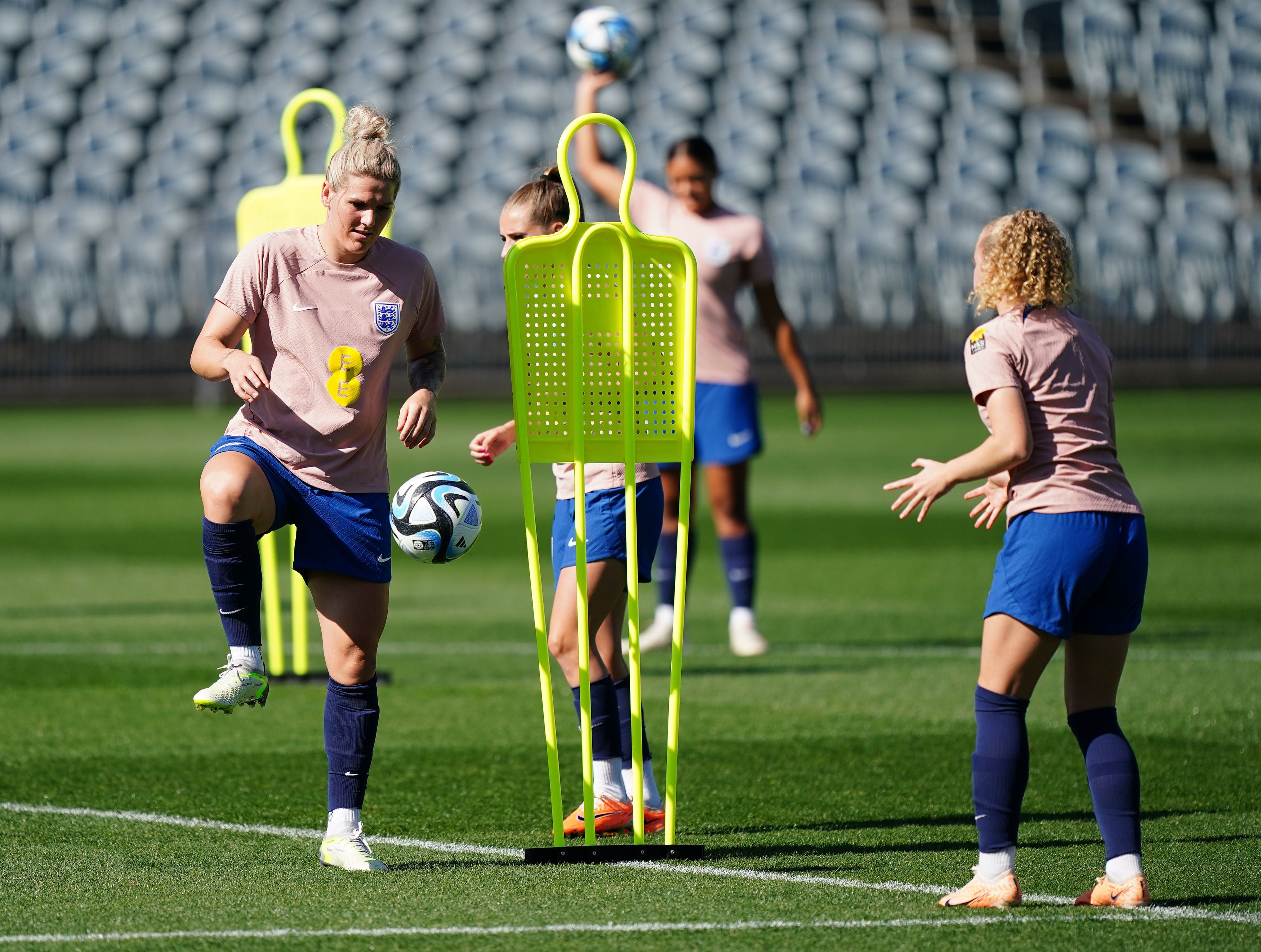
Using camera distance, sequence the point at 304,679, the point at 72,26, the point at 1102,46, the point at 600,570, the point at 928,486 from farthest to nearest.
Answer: the point at 72,26 → the point at 1102,46 → the point at 304,679 → the point at 600,570 → the point at 928,486

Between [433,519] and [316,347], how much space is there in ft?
1.94

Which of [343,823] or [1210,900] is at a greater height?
[343,823]

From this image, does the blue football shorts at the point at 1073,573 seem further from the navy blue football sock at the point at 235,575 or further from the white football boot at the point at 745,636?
the white football boot at the point at 745,636

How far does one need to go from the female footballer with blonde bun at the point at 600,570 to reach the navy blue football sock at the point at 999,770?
1.16 m

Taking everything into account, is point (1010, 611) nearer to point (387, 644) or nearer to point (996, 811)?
point (996, 811)

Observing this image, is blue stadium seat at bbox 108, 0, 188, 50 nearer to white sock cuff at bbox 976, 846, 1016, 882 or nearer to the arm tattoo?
the arm tattoo

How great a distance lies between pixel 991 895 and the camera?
13.4 feet

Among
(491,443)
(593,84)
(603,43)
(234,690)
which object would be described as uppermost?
(603,43)

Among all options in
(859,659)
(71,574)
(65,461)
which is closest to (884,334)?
(65,461)

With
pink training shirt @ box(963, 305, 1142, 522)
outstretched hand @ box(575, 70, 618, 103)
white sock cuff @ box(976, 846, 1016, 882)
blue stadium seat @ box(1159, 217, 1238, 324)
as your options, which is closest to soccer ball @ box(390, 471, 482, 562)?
pink training shirt @ box(963, 305, 1142, 522)

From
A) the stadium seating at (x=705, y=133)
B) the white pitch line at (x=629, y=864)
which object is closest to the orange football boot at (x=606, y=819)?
the white pitch line at (x=629, y=864)

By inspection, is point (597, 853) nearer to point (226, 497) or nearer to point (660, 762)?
point (226, 497)

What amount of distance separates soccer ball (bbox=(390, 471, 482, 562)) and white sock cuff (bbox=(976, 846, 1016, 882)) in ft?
5.29

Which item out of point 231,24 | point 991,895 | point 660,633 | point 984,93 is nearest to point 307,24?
point 231,24
